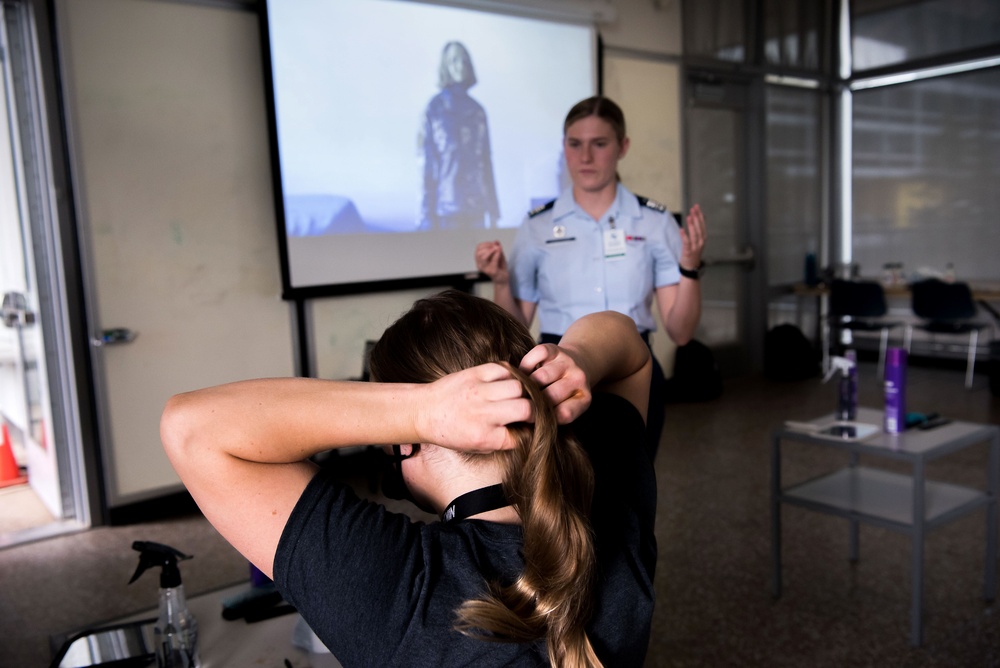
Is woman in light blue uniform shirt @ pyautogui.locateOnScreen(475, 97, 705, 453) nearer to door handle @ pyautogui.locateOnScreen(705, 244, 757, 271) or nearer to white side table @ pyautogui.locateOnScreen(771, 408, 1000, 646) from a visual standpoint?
white side table @ pyautogui.locateOnScreen(771, 408, 1000, 646)

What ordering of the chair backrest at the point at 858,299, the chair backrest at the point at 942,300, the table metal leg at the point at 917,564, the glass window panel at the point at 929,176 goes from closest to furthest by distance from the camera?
the table metal leg at the point at 917,564
the chair backrest at the point at 942,300
the chair backrest at the point at 858,299
the glass window panel at the point at 929,176

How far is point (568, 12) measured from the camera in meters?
4.88

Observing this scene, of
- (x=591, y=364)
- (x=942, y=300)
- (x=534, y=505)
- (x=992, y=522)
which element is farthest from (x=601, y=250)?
(x=942, y=300)

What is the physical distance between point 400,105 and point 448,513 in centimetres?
366

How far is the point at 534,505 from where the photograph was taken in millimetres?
790

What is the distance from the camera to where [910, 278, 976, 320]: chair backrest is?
5762 mm

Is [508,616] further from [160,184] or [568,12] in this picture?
[568,12]

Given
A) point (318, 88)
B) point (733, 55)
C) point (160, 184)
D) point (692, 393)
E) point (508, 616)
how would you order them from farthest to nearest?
point (733, 55), point (692, 393), point (318, 88), point (160, 184), point (508, 616)

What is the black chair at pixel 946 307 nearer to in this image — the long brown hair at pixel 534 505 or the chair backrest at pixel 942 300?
the chair backrest at pixel 942 300

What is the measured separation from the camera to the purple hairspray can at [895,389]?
2.47 meters

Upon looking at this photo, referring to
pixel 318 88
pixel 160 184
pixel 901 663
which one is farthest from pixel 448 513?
pixel 318 88

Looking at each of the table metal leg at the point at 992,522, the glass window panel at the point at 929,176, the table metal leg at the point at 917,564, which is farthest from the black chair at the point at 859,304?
the table metal leg at the point at 917,564

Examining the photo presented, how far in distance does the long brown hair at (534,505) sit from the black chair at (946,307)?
5.91 meters

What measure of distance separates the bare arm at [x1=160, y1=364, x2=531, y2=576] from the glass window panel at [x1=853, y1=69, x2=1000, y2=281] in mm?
7061
